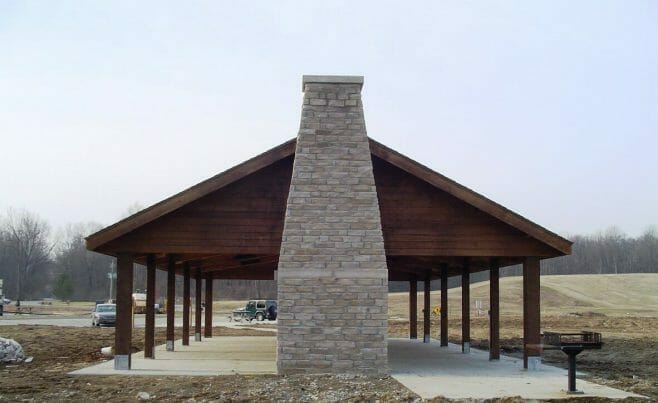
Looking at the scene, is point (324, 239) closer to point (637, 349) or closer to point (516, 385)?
point (516, 385)

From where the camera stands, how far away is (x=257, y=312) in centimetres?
4809

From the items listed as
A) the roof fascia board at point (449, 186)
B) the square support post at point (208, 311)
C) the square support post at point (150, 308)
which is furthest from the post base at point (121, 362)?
the square support post at point (208, 311)

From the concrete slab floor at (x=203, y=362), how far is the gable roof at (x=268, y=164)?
283 centimetres

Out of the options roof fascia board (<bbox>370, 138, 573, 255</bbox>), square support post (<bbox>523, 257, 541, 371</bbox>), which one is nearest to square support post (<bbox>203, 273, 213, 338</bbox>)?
roof fascia board (<bbox>370, 138, 573, 255</bbox>)

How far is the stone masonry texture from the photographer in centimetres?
1473

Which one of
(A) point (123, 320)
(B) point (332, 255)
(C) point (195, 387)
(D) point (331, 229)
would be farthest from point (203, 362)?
(D) point (331, 229)

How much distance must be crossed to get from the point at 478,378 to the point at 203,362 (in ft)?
22.0

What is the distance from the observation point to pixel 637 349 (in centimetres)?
2442

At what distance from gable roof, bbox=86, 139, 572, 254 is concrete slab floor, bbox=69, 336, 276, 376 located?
9.29 feet

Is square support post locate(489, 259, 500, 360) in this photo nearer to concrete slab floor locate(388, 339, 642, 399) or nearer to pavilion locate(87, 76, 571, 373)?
concrete slab floor locate(388, 339, 642, 399)

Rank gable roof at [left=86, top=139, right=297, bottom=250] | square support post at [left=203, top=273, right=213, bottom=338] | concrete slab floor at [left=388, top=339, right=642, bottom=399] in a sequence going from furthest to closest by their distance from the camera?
1. square support post at [left=203, top=273, right=213, bottom=338]
2. gable roof at [left=86, top=139, right=297, bottom=250]
3. concrete slab floor at [left=388, top=339, right=642, bottom=399]

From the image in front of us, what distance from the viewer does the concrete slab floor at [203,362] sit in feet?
50.6

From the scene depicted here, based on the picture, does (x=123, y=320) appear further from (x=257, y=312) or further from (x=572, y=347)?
(x=257, y=312)

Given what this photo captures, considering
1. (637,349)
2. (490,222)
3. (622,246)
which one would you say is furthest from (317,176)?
(622,246)
